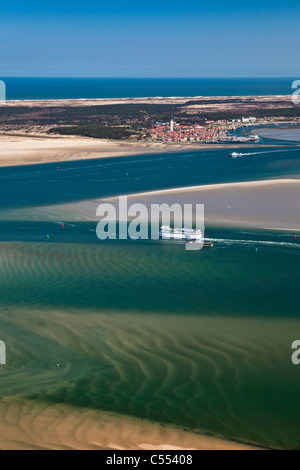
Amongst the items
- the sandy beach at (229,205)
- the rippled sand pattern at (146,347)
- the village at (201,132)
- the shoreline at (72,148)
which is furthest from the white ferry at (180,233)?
the village at (201,132)

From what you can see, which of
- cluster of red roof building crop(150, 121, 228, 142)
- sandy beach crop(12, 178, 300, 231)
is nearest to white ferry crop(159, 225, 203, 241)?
sandy beach crop(12, 178, 300, 231)

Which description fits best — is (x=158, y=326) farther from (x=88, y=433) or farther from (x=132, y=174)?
(x=132, y=174)

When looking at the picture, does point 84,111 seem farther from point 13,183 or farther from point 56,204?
point 56,204

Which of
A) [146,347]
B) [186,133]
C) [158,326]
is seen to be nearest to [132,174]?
[158,326]

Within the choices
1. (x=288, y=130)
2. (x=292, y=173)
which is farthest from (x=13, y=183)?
(x=288, y=130)

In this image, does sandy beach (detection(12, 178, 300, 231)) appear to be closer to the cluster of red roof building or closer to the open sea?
the open sea

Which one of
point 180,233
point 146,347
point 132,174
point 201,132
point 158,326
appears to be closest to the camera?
point 146,347

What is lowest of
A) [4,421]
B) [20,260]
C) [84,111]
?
[4,421]

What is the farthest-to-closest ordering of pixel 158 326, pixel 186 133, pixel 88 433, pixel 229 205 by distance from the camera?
1. pixel 186 133
2. pixel 229 205
3. pixel 158 326
4. pixel 88 433

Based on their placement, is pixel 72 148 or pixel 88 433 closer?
pixel 88 433
